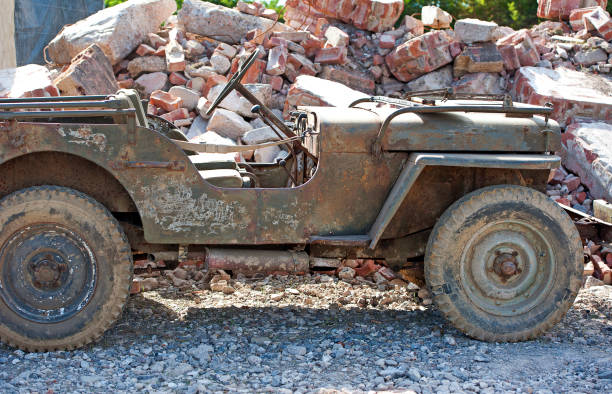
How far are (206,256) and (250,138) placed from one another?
3338 mm

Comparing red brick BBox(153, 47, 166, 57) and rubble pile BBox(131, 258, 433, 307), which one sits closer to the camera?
rubble pile BBox(131, 258, 433, 307)

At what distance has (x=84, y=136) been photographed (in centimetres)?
392

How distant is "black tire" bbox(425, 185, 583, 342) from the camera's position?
13.8ft

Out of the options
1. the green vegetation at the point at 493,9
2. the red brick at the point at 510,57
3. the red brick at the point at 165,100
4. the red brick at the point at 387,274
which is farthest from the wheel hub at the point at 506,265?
the green vegetation at the point at 493,9

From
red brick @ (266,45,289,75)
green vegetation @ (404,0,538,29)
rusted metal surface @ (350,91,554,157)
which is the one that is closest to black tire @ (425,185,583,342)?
rusted metal surface @ (350,91,554,157)

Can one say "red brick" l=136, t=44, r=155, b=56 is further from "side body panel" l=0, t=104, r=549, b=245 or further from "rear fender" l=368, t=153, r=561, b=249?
"rear fender" l=368, t=153, r=561, b=249

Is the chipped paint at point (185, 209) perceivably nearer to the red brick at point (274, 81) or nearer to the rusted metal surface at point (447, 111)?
the rusted metal surface at point (447, 111)

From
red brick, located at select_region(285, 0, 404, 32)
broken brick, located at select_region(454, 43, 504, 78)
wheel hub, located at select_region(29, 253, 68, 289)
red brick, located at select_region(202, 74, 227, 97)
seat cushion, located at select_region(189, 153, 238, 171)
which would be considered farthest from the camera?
red brick, located at select_region(285, 0, 404, 32)

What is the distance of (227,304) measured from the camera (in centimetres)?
515

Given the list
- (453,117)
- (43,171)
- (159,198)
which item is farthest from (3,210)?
(453,117)

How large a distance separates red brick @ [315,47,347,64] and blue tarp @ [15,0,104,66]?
8230mm

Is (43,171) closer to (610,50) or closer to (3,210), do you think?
(3,210)

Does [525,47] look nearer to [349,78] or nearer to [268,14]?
[349,78]

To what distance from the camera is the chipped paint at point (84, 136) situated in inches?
154
